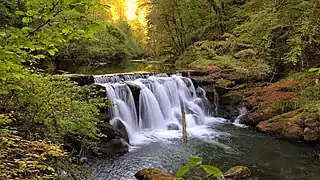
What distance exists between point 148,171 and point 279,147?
462cm

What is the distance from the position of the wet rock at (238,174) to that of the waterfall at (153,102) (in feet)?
14.4

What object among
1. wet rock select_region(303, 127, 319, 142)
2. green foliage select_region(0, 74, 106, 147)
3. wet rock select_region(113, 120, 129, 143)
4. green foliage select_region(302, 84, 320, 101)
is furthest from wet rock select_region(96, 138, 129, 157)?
green foliage select_region(302, 84, 320, 101)

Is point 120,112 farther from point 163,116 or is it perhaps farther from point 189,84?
point 189,84

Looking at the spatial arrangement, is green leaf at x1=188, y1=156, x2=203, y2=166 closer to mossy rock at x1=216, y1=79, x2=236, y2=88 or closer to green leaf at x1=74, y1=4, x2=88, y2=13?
green leaf at x1=74, y1=4, x2=88, y2=13

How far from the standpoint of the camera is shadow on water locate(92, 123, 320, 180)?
305 inches

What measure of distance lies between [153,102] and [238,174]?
625cm

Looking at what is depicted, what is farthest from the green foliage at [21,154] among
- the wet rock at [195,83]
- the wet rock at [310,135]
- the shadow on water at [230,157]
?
the wet rock at [195,83]

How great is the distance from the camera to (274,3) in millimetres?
11812

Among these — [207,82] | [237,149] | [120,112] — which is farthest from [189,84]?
[237,149]

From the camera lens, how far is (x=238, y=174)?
7230 millimetres

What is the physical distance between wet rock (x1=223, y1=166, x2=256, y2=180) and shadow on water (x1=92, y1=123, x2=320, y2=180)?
0.37m

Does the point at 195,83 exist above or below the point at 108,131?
above

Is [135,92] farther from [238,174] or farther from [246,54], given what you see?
[238,174]

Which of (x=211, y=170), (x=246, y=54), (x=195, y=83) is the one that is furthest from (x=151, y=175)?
(x=195, y=83)
